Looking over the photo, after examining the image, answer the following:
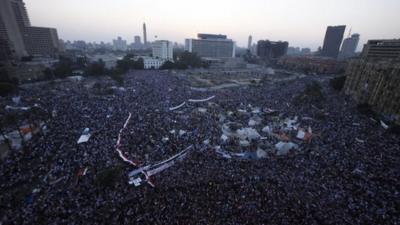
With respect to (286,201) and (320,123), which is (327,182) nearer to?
(286,201)

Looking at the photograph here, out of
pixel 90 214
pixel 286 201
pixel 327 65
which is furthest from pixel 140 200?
pixel 327 65

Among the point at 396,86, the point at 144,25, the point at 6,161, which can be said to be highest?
the point at 144,25

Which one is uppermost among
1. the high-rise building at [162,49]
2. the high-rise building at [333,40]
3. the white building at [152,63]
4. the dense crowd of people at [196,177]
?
the high-rise building at [333,40]

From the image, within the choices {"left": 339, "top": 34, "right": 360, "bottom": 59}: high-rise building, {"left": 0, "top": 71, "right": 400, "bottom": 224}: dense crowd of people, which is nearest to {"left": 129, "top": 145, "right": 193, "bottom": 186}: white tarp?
{"left": 0, "top": 71, "right": 400, "bottom": 224}: dense crowd of people

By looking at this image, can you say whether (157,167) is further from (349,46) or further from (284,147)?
(349,46)

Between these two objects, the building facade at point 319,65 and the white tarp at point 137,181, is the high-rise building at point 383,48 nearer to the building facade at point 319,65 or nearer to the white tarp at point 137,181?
the building facade at point 319,65

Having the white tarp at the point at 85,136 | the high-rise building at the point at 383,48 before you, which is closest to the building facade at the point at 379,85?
the high-rise building at the point at 383,48

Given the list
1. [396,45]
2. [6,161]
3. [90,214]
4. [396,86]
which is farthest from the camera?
[396,45]

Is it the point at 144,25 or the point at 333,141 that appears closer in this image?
the point at 333,141
